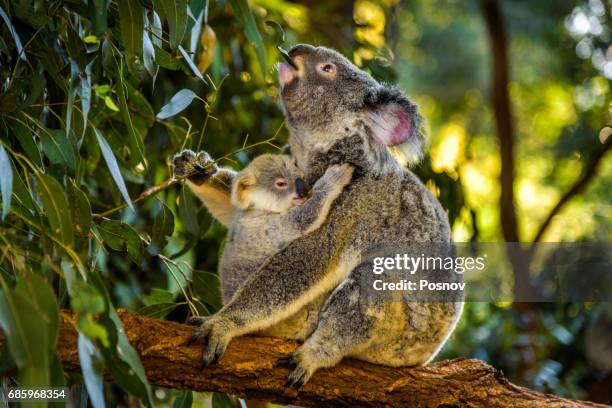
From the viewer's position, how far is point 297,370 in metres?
2.67

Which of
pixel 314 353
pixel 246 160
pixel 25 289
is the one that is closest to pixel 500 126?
pixel 246 160

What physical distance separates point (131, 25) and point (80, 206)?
0.59 metres

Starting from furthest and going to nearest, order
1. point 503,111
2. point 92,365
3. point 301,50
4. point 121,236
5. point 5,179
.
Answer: point 503,111, point 301,50, point 121,236, point 5,179, point 92,365

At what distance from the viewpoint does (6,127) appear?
98.9 inches

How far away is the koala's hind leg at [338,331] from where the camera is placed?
2.71m

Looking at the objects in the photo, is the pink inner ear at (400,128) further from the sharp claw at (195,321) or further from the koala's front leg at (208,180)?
the sharp claw at (195,321)

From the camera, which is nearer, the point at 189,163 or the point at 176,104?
the point at 176,104

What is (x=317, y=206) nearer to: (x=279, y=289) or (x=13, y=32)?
(x=279, y=289)

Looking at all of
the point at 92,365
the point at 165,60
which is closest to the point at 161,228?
the point at 165,60

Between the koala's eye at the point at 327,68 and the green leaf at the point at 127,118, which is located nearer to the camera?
the green leaf at the point at 127,118

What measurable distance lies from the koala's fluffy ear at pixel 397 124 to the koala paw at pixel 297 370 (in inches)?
42.8

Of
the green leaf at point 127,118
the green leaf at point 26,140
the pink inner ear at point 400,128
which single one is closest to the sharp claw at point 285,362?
the green leaf at point 127,118

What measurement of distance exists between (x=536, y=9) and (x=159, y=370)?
6422 mm

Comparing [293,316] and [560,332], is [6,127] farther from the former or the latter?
[560,332]
